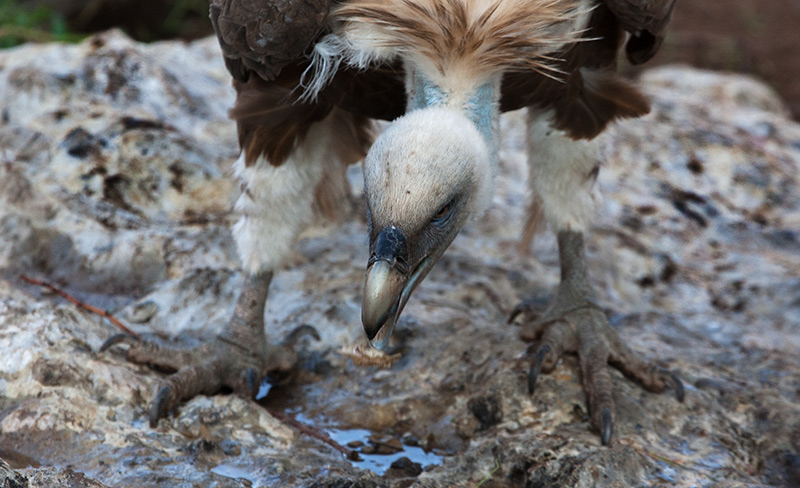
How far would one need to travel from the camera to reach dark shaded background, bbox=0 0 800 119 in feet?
26.6

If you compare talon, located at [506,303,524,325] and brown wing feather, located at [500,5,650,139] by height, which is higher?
brown wing feather, located at [500,5,650,139]

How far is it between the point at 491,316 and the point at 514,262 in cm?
57

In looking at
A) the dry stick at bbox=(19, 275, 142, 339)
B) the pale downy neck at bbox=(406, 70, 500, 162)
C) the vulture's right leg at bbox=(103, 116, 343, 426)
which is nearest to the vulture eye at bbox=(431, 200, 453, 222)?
the pale downy neck at bbox=(406, 70, 500, 162)

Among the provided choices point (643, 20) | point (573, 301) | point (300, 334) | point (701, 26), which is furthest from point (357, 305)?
point (701, 26)

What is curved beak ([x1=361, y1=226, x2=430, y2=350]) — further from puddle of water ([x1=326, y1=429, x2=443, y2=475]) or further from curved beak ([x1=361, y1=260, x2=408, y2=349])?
puddle of water ([x1=326, y1=429, x2=443, y2=475])

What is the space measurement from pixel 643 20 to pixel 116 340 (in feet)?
7.27

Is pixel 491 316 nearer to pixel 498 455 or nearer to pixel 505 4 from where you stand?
pixel 498 455

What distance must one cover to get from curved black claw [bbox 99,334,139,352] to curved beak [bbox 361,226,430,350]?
125 centimetres

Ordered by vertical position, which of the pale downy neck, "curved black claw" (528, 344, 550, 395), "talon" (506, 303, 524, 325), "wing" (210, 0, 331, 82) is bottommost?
"talon" (506, 303, 524, 325)

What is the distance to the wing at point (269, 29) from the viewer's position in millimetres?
2676

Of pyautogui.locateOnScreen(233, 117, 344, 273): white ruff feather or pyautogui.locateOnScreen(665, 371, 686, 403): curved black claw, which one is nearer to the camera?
pyautogui.locateOnScreen(665, 371, 686, 403): curved black claw

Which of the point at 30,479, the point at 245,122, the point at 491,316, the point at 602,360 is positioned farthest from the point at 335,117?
the point at 30,479

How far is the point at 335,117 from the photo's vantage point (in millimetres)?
3412

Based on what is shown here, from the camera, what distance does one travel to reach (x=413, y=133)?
2404 millimetres
